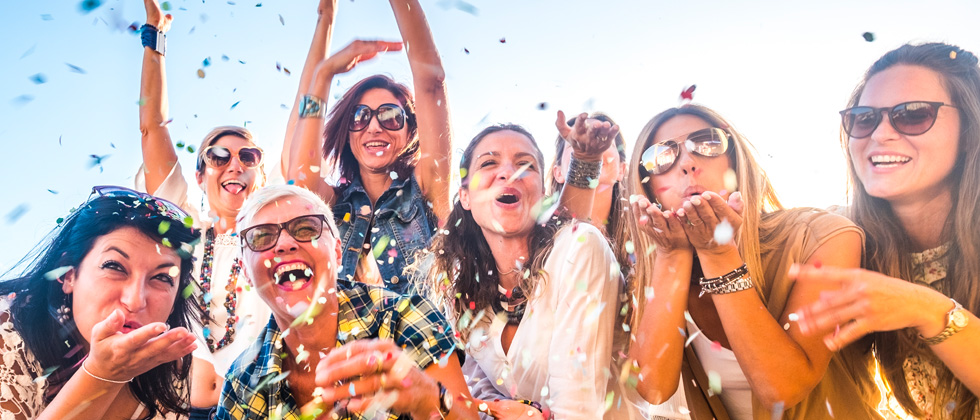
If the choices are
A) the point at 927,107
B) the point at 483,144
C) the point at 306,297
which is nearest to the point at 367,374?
the point at 306,297

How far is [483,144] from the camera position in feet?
11.4

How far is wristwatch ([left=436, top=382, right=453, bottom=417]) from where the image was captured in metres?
2.19

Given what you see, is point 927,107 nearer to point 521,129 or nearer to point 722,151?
point 722,151

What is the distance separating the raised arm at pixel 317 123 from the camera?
12.4 ft

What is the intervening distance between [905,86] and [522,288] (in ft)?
6.50

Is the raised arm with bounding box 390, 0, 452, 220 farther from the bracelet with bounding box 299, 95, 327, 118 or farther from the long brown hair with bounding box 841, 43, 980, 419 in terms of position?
the long brown hair with bounding box 841, 43, 980, 419

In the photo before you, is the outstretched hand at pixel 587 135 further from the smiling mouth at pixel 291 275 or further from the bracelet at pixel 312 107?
the bracelet at pixel 312 107

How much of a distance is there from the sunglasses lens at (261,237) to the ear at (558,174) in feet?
5.35

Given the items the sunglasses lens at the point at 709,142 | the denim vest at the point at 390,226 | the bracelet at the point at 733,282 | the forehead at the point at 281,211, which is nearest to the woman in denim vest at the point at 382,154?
the denim vest at the point at 390,226

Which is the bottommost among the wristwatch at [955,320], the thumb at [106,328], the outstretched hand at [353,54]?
the wristwatch at [955,320]

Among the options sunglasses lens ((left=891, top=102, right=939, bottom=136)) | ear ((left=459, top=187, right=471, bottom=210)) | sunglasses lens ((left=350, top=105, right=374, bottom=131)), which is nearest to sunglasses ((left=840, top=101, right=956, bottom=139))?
sunglasses lens ((left=891, top=102, right=939, bottom=136))

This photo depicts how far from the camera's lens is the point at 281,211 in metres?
2.72

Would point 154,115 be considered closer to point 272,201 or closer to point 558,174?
point 272,201

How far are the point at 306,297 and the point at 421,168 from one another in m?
1.42
